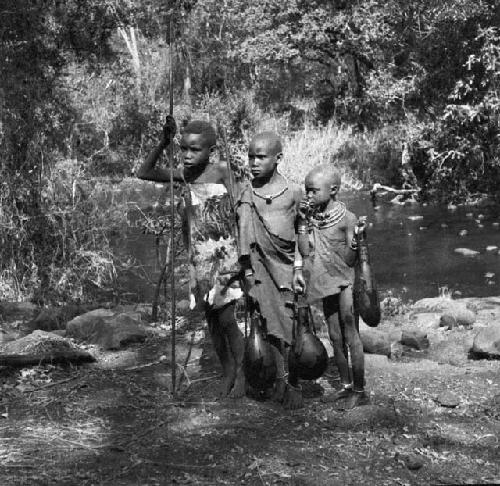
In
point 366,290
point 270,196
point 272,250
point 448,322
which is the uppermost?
point 270,196

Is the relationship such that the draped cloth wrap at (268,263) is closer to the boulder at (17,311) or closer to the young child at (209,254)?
the young child at (209,254)

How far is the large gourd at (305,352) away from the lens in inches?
194

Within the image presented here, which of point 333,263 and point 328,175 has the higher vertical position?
point 328,175

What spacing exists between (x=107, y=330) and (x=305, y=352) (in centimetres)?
266

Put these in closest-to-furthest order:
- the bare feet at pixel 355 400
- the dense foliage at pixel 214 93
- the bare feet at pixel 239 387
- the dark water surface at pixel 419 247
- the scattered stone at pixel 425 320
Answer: the bare feet at pixel 355 400 → the bare feet at pixel 239 387 → the scattered stone at pixel 425 320 → the dense foliage at pixel 214 93 → the dark water surface at pixel 419 247

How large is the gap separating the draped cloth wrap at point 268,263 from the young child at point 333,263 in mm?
128

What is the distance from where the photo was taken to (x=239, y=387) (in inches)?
209

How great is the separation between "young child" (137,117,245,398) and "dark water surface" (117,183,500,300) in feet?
12.9

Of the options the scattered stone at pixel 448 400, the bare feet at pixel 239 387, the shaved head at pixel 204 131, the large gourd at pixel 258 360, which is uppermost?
the shaved head at pixel 204 131

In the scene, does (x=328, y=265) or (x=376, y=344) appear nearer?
(x=328, y=265)

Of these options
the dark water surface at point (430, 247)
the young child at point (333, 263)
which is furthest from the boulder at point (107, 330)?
the dark water surface at point (430, 247)

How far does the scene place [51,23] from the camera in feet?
33.9

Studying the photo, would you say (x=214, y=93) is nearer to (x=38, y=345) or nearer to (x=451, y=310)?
(x=451, y=310)

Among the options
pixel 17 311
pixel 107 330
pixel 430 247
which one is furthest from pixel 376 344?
pixel 430 247
